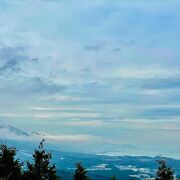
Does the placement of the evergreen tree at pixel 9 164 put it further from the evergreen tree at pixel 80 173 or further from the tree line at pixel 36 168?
the evergreen tree at pixel 80 173

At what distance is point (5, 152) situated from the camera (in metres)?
73.3

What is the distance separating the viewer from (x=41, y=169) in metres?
71.2

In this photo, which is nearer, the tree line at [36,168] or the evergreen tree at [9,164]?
the tree line at [36,168]

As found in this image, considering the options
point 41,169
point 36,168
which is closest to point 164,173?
point 41,169

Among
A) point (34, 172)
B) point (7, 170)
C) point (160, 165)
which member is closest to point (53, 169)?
point (34, 172)

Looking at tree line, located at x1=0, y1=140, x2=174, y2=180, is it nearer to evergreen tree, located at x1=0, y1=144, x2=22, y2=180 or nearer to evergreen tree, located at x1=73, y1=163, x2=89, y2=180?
evergreen tree, located at x1=0, y1=144, x2=22, y2=180

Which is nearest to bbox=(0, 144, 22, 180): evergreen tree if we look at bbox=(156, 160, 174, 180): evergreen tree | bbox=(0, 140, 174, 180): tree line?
bbox=(0, 140, 174, 180): tree line

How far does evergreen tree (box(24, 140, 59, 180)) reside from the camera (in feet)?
231

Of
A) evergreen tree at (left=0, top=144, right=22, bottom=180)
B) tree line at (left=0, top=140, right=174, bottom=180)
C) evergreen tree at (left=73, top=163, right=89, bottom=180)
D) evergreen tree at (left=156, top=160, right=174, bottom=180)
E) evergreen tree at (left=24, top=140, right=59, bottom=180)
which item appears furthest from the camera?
evergreen tree at (left=73, top=163, right=89, bottom=180)

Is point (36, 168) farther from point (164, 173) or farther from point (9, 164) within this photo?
point (164, 173)

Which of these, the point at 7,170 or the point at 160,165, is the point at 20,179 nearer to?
the point at 7,170

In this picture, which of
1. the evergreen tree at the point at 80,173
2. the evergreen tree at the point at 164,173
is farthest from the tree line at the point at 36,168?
the evergreen tree at the point at 80,173

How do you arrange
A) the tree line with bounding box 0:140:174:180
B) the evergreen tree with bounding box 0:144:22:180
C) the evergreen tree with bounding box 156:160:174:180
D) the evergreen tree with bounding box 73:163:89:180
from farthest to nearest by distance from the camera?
1. the evergreen tree with bounding box 73:163:89:180
2. the evergreen tree with bounding box 156:160:174:180
3. the evergreen tree with bounding box 0:144:22:180
4. the tree line with bounding box 0:140:174:180

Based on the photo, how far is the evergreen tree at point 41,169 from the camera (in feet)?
231
